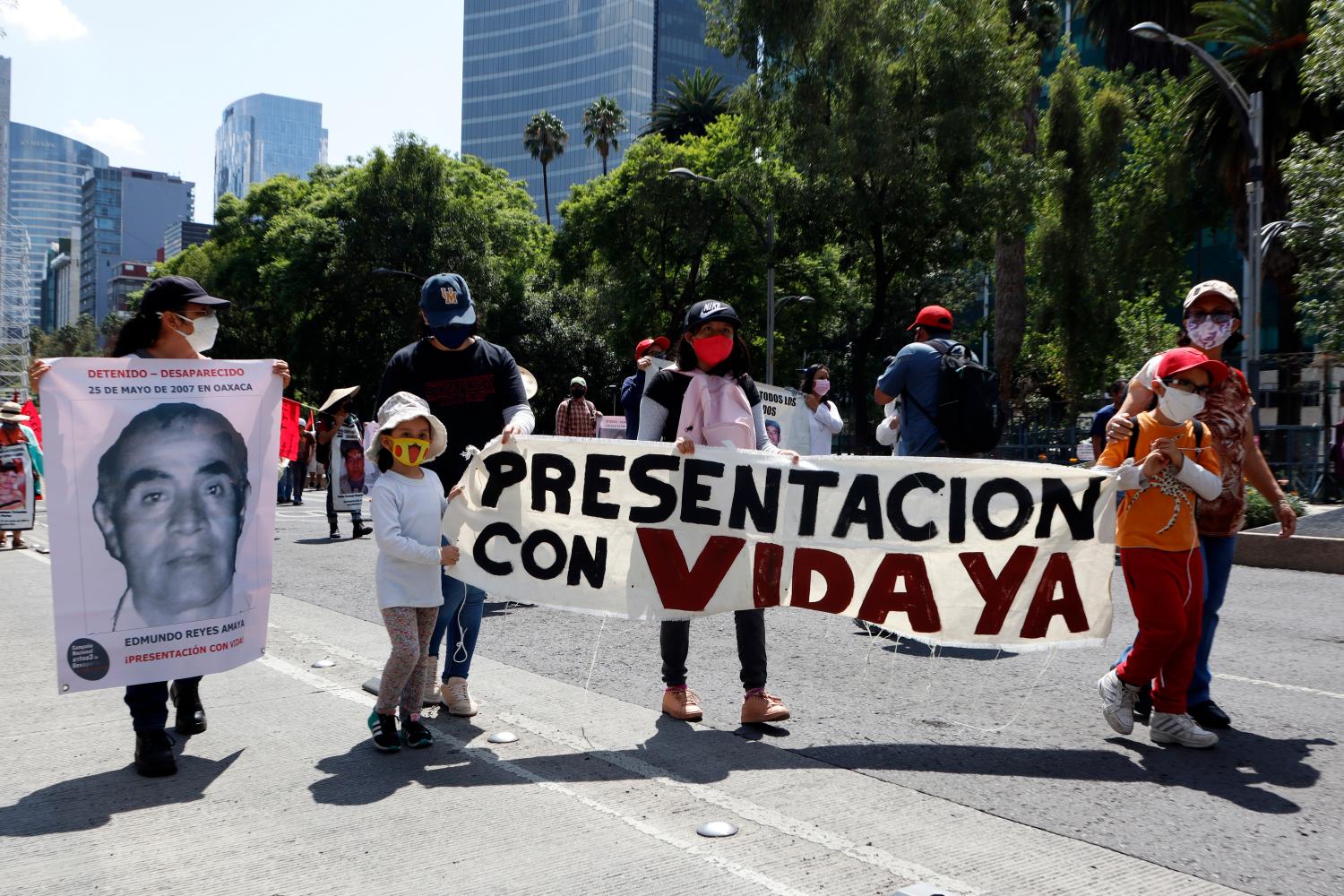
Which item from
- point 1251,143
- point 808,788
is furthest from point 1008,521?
point 1251,143

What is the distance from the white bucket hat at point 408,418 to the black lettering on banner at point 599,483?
0.78 metres

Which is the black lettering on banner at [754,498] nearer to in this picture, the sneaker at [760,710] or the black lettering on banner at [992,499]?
the sneaker at [760,710]

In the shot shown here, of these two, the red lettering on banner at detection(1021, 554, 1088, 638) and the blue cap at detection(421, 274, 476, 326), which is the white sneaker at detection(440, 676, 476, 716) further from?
the red lettering on banner at detection(1021, 554, 1088, 638)

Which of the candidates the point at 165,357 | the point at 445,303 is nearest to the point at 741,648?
the point at 445,303

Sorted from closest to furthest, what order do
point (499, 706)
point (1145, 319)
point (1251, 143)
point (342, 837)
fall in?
1. point (342, 837)
2. point (499, 706)
3. point (1251, 143)
4. point (1145, 319)

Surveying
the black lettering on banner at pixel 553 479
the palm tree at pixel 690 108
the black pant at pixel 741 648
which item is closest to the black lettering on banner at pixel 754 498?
the black pant at pixel 741 648

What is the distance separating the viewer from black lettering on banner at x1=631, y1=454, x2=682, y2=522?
545 centimetres

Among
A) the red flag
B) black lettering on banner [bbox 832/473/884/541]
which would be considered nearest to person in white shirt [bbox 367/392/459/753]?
black lettering on banner [bbox 832/473/884/541]

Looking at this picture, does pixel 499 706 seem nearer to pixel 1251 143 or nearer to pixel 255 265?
pixel 1251 143

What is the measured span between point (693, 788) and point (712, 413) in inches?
69.2

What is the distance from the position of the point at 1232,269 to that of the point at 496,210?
94.8ft

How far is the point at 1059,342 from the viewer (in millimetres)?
34281

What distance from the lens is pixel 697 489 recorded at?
5445mm

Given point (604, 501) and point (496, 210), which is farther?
point (496, 210)
